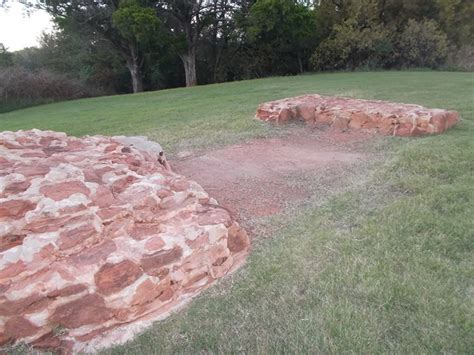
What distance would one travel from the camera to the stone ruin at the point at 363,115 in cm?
520

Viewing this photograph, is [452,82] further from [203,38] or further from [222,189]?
[203,38]

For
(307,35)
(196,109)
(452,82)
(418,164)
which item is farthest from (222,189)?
(307,35)

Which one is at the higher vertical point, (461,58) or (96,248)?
(461,58)

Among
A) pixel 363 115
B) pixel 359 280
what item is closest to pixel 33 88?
pixel 363 115

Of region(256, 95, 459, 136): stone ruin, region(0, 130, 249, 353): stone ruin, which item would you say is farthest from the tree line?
region(0, 130, 249, 353): stone ruin

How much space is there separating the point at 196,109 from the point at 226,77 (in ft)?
40.1

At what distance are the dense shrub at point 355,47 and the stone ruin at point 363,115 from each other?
41.0 ft

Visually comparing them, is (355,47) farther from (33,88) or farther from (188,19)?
(33,88)

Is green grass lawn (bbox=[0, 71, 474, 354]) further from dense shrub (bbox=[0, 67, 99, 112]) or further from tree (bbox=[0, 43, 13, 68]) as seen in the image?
tree (bbox=[0, 43, 13, 68])

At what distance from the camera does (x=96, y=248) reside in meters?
2.10

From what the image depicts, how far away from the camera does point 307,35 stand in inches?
702

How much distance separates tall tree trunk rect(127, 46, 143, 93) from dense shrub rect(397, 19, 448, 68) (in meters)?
12.4

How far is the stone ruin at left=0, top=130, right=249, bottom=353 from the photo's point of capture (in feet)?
6.00

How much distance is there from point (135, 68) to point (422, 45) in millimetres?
13453
